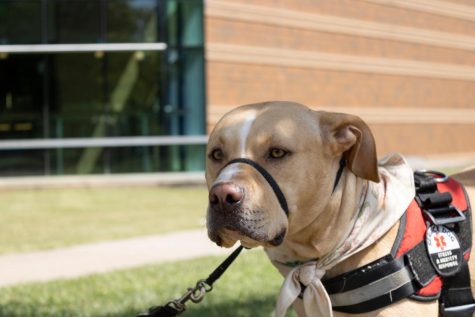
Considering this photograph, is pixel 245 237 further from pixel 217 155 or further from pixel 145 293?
pixel 145 293

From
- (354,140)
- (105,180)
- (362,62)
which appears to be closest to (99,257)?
(354,140)

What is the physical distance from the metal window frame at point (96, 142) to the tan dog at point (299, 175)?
15.4 metres

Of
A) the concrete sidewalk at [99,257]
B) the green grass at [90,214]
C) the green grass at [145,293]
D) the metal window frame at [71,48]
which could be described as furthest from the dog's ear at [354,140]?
the metal window frame at [71,48]

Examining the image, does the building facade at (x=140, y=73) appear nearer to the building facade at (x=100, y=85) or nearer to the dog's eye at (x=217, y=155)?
the building facade at (x=100, y=85)

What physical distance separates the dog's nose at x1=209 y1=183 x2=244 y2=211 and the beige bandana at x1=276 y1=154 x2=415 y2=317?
0.58 m

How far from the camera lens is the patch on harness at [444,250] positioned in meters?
3.16

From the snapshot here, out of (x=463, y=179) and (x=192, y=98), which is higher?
(x=463, y=179)

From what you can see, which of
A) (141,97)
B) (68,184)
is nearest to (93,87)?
(141,97)

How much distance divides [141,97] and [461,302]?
16.9 meters

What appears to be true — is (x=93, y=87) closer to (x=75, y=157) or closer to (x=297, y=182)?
(x=75, y=157)

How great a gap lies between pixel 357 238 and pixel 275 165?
1.63ft

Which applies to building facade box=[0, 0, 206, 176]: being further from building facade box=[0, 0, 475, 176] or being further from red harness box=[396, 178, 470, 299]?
red harness box=[396, 178, 470, 299]

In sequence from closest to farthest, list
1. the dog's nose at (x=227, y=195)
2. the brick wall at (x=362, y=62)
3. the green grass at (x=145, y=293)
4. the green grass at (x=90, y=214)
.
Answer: the dog's nose at (x=227, y=195), the green grass at (x=145, y=293), the green grass at (x=90, y=214), the brick wall at (x=362, y=62)

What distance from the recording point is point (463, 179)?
3826mm
